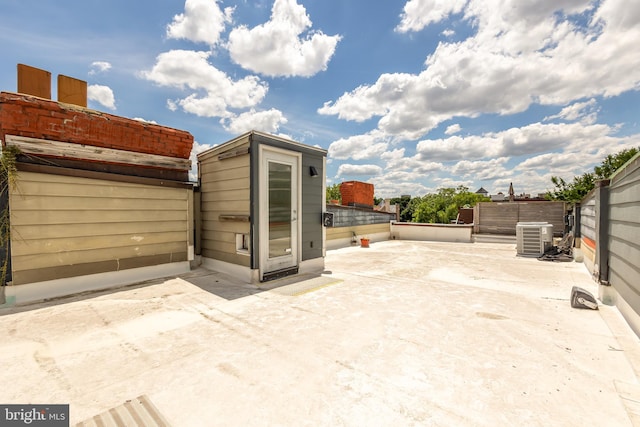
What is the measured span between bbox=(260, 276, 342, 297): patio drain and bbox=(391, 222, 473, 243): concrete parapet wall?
883 cm

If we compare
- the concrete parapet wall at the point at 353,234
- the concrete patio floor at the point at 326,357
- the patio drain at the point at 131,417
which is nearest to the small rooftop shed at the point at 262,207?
the concrete patio floor at the point at 326,357

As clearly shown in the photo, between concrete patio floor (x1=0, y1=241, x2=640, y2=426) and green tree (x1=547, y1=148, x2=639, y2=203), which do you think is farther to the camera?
green tree (x1=547, y1=148, x2=639, y2=203)

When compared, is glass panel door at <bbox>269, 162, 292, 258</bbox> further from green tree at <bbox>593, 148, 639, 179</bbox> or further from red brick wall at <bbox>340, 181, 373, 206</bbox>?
green tree at <bbox>593, 148, 639, 179</bbox>

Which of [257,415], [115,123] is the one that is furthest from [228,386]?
[115,123]

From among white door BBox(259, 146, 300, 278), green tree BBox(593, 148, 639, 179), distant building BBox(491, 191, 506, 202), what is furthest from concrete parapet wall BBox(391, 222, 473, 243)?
distant building BBox(491, 191, 506, 202)

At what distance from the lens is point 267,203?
193 inches

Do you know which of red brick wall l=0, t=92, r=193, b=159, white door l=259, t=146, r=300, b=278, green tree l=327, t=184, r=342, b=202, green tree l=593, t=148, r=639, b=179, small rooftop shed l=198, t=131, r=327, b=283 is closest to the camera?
red brick wall l=0, t=92, r=193, b=159

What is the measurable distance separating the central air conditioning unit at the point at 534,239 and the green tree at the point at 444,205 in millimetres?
16896

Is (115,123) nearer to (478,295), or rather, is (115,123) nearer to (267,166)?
(267,166)

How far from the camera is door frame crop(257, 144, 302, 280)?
15.8ft

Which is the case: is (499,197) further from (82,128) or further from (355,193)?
(82,128)

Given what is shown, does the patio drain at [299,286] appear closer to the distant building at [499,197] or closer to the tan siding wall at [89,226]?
the tan siding wall at [89,226]

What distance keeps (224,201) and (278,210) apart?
3.90 feet

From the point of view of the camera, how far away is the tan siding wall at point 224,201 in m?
4.85
